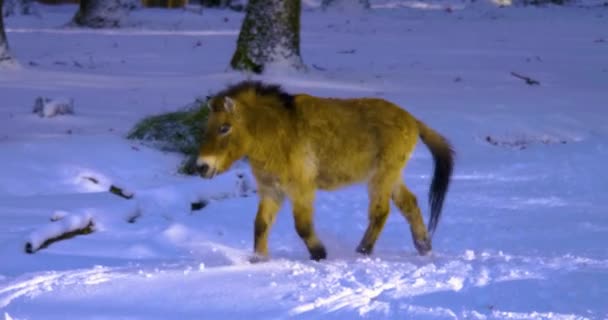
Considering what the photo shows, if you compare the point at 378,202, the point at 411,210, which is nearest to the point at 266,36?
the point at 411,210

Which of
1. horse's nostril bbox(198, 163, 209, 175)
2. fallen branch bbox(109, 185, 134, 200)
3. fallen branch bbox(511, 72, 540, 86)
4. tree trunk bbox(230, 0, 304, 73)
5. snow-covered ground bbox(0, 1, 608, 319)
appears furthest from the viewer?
fallen branch bbox(511, 72, 540, 86)

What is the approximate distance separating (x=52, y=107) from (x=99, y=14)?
11.8 meters

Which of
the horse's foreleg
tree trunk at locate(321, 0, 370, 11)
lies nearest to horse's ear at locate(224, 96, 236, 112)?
the horse's foreleg

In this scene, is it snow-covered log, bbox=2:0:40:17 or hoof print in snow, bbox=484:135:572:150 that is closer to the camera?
hoof print in snow, bbox=484:135:572:150

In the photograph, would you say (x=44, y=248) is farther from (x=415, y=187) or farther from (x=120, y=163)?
(x=415, y=187)

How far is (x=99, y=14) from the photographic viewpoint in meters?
24.0

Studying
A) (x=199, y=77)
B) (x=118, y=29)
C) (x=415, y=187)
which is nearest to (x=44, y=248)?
(x=415, y=187)

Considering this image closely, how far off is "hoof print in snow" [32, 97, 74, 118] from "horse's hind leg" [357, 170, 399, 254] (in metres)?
6.11

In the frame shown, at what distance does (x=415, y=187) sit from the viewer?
10422 millimetres

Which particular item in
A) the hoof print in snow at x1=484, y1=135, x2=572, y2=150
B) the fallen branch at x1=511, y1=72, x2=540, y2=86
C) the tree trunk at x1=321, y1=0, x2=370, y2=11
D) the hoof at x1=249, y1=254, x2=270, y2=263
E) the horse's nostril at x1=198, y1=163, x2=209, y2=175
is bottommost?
the tree trunk at x1=321, y1=0, x2=370, y2=11

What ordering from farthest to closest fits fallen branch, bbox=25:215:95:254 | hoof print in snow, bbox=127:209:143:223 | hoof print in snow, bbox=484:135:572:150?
hoof print in snow, bbox=484:135:572:150, hoof print in snow, bbox=127:209:143:223, fallen branch, bbox=25:215:95:254

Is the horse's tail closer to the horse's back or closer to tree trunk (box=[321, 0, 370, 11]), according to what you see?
the horse's back

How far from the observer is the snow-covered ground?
6.01m

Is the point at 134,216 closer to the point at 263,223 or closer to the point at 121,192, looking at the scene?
the point at 121,192
